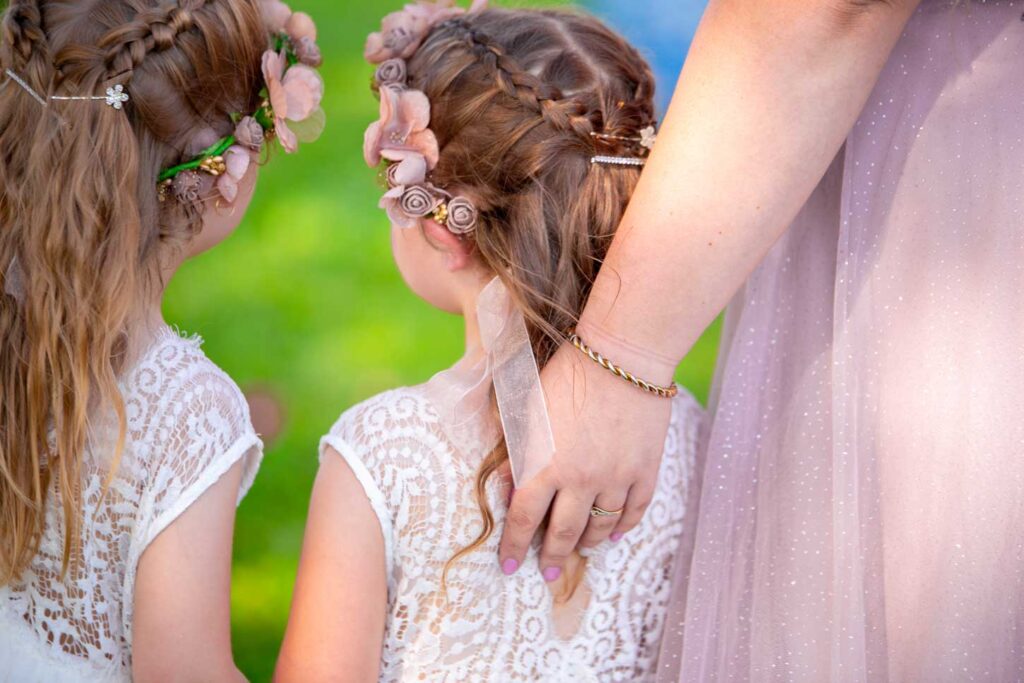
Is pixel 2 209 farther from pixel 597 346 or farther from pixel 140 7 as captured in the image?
pixel 597 346

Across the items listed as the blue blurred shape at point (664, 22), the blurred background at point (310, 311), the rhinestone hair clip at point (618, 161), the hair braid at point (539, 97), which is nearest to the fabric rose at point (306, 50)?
the hair braid at point (539, 97)

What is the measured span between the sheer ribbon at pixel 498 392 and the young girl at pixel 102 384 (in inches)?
13.2

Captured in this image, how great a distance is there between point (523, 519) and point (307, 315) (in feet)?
6.25

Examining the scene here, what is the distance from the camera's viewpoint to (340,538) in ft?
4.98

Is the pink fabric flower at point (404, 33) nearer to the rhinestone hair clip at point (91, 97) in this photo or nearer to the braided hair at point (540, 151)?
the braided hair at point (540, 151)

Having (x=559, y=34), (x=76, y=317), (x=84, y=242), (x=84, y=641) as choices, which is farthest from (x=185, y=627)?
(x=559, y=34)

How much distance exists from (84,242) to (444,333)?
69.8 inches

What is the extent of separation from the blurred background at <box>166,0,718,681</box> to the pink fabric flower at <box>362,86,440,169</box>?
132cm

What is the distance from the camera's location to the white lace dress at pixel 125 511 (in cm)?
153

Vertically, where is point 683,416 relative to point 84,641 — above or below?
above

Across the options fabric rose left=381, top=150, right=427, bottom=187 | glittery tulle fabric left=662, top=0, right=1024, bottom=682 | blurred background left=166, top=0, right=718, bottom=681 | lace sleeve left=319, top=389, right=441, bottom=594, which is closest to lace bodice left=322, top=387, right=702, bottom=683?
lace sleeve left=319, top=389, right=441, bottom=594

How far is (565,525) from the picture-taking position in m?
1.48

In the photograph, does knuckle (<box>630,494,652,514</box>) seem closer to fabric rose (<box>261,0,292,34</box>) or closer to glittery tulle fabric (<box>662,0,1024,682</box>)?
glittery tulle fabric (<box>662,0,1024,682</box>)

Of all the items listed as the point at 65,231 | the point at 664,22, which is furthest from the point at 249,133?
the point at 664,22
